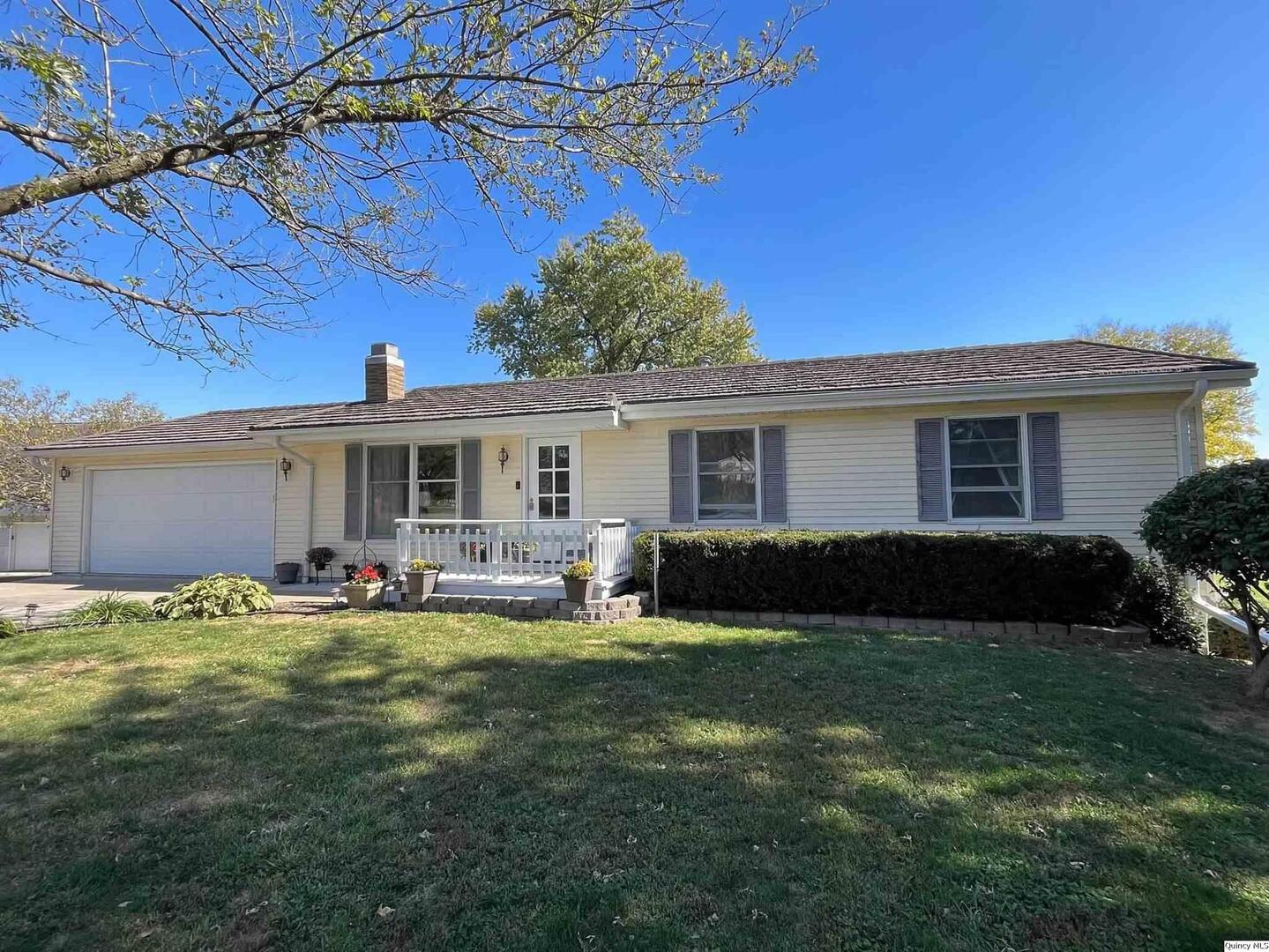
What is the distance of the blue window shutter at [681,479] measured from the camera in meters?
9.66

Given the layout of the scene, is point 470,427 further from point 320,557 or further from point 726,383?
point 726,383

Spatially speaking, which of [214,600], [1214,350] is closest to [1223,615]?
[214,600]

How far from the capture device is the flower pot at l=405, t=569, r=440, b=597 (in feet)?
27.0

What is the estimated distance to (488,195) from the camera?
527 cm

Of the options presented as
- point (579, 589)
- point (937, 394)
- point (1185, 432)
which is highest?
point (937, 394)

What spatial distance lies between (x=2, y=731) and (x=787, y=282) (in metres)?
19.8

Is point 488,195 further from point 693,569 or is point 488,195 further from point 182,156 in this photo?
point 693,569

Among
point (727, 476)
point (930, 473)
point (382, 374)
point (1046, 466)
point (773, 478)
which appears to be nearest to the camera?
point (1046, 466)

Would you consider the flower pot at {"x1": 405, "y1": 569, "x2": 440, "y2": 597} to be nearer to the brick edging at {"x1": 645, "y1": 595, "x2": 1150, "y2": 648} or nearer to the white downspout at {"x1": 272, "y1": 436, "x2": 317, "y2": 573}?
the brick edging at {"x1": 645, "y1": 595, "x2": 1150, "y2": 648}

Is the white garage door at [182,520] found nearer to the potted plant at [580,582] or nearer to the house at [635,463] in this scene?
the house at [635,463]

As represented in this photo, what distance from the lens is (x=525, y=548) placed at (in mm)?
9133

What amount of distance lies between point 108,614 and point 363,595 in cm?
295

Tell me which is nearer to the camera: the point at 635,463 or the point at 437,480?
the point at 635,463

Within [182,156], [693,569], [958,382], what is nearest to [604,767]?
[693,569]
